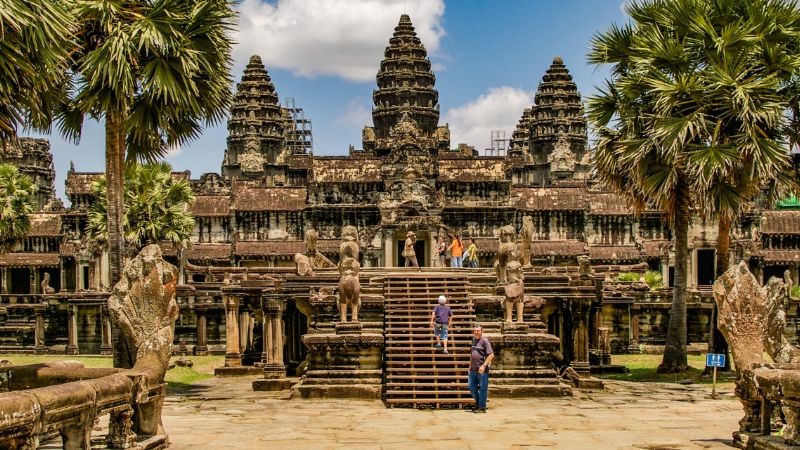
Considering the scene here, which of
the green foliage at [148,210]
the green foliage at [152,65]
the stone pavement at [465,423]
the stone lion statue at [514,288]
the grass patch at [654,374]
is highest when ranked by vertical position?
the green foliage at [152,65]

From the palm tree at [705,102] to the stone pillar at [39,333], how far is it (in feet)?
84.2

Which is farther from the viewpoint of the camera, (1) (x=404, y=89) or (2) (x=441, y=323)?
(1) (x=404, y=89)

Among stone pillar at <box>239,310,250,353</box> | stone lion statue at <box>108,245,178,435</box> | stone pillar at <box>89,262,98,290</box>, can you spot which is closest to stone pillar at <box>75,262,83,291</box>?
stone pillar at <box>89,262,98,290</box>

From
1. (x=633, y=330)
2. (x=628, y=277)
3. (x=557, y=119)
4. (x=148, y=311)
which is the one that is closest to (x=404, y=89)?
(x=557, y=119)

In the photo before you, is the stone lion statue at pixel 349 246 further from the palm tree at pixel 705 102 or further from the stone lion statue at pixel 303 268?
the palm tree at pixel 705 102

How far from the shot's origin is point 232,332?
91.8 feet

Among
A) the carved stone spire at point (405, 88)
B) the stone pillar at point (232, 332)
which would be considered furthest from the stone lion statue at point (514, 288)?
the carved stone spire at point (405, 88)

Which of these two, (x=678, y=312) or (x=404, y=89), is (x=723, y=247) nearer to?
(x=678, y=312)

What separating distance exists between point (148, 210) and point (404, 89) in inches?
1336

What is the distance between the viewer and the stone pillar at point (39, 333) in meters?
38.8

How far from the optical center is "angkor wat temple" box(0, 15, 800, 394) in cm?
2634

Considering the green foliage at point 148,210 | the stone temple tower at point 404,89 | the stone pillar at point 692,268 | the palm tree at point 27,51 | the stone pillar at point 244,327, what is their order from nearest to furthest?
the palm tree at point 27,51 < the stone pillar at point 244,327 < the green foliage at point 148,210 < the stone pillar at point 692,268 < the stone temple tower at point 404,89

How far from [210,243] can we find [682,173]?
32018mm

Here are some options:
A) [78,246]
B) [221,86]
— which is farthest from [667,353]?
[78,246]
